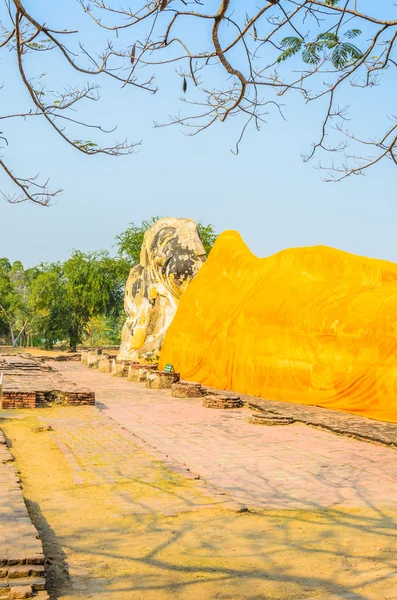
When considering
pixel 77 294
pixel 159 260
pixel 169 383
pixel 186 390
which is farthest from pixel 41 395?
pixel 77 294

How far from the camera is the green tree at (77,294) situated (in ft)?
136

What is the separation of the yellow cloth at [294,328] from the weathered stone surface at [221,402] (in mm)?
1665

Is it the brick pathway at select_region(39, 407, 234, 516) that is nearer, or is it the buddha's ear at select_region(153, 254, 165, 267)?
the brick pathway at select_region(39, 407, 234, 516)

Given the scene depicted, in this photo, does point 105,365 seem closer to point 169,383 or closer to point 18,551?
point 169,383

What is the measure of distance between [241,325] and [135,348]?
856 centimetres

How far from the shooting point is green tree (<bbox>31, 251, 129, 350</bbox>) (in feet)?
Result: 136

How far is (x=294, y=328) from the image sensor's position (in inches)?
658

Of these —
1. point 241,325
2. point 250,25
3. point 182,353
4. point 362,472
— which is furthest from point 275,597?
point 182,353

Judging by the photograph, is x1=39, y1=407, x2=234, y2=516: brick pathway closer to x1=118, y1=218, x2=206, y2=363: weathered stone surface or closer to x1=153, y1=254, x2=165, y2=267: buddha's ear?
x1=118, y1=218, x2=206, y2=363: weathered stone surface

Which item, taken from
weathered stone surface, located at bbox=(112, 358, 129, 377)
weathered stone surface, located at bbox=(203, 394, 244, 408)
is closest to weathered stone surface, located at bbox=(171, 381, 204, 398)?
weathered stone surface, located at bbox=(203, 394, 244, 408)

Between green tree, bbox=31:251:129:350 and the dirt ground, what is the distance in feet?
113

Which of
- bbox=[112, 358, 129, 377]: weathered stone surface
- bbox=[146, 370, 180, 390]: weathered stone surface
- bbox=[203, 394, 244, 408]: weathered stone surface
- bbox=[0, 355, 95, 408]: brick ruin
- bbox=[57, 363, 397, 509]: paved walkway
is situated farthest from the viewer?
bbox=[112, 358, 129, 377]: weathered stone surface

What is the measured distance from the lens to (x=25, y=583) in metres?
4.30

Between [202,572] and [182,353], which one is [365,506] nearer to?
[202,572]
